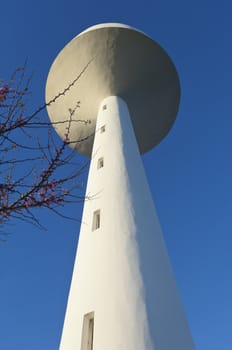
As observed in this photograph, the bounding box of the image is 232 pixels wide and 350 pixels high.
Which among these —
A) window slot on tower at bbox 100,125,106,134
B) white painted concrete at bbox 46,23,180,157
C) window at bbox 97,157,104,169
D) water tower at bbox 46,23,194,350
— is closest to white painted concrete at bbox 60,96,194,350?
water tower at bbox 46,23,194,350

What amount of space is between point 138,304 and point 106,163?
4709 millimetres

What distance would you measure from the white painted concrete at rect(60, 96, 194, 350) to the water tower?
18mm

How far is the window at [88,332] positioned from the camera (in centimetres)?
564

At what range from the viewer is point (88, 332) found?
583 cm

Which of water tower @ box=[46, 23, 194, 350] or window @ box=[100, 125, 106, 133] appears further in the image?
window @ box=[100, 125, 106, 133]

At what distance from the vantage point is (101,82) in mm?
13984

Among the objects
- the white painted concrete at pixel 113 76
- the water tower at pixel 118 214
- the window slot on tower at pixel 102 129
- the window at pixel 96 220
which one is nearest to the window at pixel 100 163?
the water tower at pixel 118 214

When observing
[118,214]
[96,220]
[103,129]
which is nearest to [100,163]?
[103,129]

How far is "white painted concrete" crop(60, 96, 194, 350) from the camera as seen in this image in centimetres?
528

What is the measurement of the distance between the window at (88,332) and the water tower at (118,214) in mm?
16

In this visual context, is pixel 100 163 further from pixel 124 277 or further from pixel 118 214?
pixel 124 277

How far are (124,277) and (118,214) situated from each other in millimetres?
1722

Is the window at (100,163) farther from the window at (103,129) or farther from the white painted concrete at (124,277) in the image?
the window at (103,129)

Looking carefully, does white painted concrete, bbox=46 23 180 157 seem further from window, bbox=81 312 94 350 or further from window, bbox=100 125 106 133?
window, bbox=81 312 94 350
